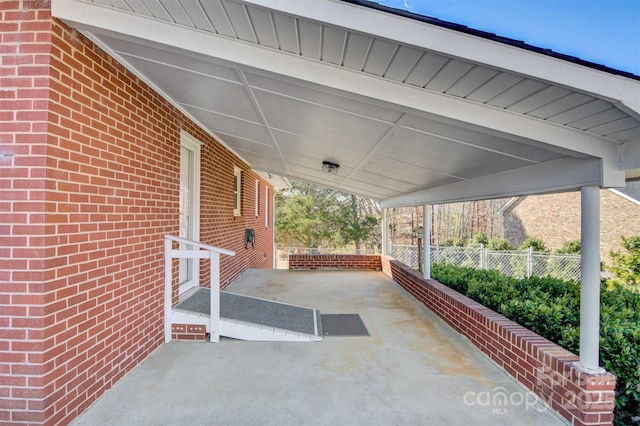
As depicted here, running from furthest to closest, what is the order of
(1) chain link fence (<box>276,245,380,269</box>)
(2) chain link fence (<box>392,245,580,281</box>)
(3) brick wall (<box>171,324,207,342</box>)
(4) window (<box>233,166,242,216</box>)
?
(1) chain link fence (<box>276,245,380,269</box>) → (2) chain link fence (<box>392,245,580,281</box>) → (4) window (<box>233,166,242,216</box>) → (3) brick wall (<box>171,324,207,342</box>)

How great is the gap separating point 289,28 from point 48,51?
1.67 meters

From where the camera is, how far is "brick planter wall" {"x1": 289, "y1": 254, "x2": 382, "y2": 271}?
993cm

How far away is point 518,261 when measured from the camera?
423 inches

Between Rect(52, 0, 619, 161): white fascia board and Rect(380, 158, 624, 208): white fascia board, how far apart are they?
161mm

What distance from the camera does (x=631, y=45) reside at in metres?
2.84

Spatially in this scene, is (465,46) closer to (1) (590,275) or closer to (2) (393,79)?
(2) (393,79)

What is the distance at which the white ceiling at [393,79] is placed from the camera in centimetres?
191

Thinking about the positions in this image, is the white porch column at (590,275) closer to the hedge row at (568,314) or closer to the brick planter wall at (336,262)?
the hedge row at (568,314)

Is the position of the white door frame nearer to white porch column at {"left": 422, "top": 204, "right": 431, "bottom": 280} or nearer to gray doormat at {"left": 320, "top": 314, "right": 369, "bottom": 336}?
gray doormat at {"left": 320, "top": 314, "right": 369, "bottom": 336}

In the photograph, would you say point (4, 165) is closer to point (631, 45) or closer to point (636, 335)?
point (631, 45)

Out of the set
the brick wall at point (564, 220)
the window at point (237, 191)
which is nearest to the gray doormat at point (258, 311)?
the window at point (237, 191)

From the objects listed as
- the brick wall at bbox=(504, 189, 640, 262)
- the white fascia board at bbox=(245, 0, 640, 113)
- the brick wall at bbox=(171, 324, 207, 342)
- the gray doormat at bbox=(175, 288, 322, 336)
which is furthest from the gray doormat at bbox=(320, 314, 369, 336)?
the brick wall at bbox=(504, 189, 640, 262)

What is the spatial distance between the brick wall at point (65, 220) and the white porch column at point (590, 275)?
3.80 metres

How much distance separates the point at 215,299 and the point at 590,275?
11.8 ft
